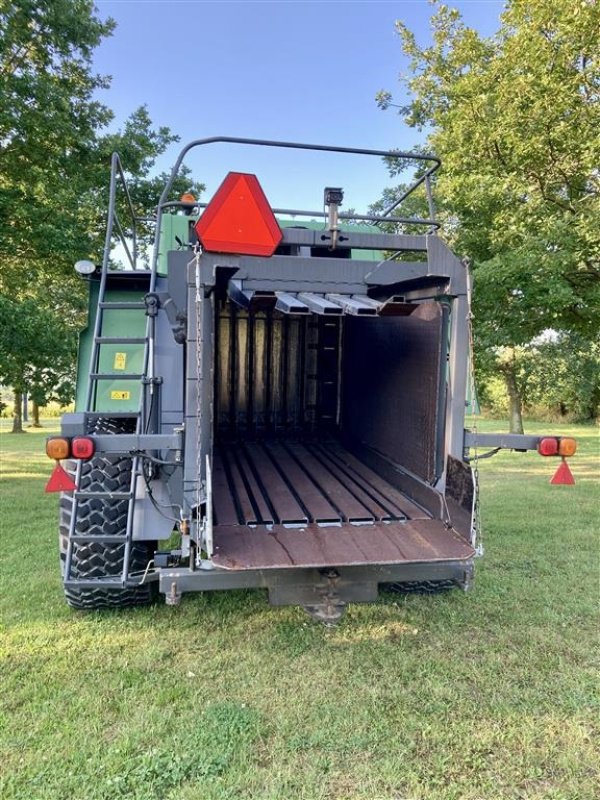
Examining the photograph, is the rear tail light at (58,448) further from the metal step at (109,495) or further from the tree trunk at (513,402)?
the tree trunk at (513,402)

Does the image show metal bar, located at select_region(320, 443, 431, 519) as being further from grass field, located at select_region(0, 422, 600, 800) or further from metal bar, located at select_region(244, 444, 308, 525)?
grass field, located at select_region(0, 422, 600, 800)

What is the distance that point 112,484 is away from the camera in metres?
3.34

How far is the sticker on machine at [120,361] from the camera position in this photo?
12.1 feet

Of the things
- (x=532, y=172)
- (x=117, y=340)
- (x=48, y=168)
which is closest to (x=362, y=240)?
(x=117, y=340)

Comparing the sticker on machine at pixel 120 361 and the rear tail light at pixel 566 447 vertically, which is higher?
the sticker on machine at pixel 120 361


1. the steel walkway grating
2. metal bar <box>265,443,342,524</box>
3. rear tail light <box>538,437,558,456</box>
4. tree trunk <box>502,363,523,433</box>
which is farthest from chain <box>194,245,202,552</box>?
tree trunk <box>502,363,523,433</box>

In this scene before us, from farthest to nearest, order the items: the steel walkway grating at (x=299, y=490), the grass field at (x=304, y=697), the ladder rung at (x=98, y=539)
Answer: the steel walkway grating at (x=299, y=490) < the ladder rung at (x=98, y=539) < the grass field at (x=304, y=697)

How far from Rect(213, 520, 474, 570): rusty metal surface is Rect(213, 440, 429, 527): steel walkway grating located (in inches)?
5.5

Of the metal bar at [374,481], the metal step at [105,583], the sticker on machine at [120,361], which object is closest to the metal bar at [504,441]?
the metal bar at [374,481]

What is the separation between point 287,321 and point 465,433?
2.78m

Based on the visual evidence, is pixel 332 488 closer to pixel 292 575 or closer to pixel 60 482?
pixel 292 575

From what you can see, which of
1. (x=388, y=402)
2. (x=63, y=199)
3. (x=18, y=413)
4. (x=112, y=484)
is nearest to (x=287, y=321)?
(x=388, y=402)

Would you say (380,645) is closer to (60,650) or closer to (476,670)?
(476,670)

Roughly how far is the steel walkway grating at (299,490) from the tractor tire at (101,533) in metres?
0.55
